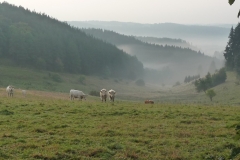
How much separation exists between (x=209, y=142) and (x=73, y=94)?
1203 inches

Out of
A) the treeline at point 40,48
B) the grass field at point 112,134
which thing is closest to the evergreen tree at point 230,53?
the treeline at point 40,48

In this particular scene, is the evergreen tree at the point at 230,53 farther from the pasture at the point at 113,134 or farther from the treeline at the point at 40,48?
the pasture at the point at 113,134

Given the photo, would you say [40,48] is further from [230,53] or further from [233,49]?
[233,49]

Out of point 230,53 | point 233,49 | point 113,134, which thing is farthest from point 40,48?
point 113,134

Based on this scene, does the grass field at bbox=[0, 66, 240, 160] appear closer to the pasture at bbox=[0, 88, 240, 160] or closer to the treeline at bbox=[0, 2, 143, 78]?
the pasture at bbox=[0, 88, 240, 160]

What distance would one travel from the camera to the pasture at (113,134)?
42.7 feet

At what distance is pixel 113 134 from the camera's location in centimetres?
1648

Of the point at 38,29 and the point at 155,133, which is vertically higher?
the point at 38,29

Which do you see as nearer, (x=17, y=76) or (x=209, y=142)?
(x=209, y=142)

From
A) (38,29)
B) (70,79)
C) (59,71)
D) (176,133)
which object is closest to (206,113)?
(176,133)

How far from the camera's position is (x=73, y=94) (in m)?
43.2

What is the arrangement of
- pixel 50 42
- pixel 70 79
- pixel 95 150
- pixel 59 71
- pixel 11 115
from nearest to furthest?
pixel 95 150 → pixel 11 115 → pixel 70 79 → pixel 59 71 → pixel 50 42

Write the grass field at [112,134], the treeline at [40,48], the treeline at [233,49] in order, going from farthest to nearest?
the treeline at [40,48]
the treeline at [233,49]
the grass field at [112,134]

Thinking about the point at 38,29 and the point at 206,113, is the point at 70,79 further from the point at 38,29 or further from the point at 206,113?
the point at 206,113
